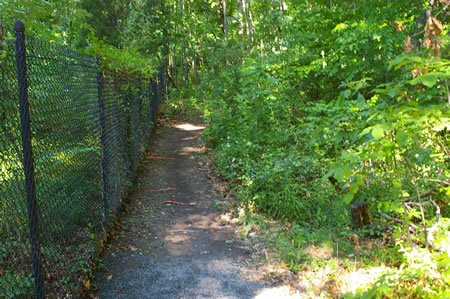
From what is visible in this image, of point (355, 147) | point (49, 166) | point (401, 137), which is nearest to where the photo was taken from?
point (401, 137)

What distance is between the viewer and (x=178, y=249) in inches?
210

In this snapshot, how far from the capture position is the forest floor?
4230 millimetres

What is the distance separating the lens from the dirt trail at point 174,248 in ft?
13.9

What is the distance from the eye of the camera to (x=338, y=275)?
4.26 metres

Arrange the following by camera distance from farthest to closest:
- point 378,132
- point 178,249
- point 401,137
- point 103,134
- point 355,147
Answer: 1. point 355,147
2. point 178,249
3. point 103,134
4. point 401,137
5. point 378,132

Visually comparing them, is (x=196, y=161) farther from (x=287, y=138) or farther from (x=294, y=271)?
(x=294, y=271)

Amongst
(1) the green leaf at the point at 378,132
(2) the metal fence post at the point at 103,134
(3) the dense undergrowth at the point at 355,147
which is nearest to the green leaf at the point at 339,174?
(3) the dense undergrowth at the point at 355,147

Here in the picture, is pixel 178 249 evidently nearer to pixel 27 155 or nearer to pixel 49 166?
pixel 49 166

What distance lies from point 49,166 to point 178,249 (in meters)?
2.70

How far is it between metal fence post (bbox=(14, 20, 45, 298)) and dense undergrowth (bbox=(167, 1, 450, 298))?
226cm

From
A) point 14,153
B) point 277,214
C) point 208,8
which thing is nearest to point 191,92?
point 208,8

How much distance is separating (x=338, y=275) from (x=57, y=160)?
3.33 meters

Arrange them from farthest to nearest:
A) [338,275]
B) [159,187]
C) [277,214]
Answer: [159,187] < [277,214] < [338,275]

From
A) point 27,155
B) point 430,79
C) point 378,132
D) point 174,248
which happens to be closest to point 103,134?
point 174,248
